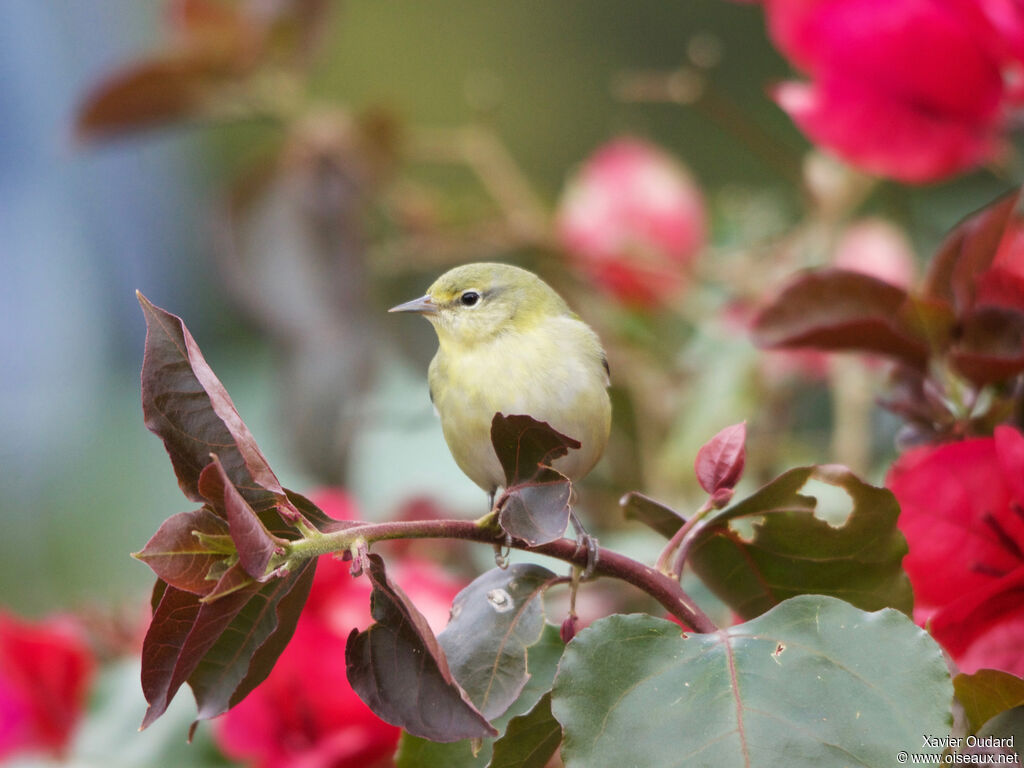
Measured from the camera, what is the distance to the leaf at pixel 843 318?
669mm

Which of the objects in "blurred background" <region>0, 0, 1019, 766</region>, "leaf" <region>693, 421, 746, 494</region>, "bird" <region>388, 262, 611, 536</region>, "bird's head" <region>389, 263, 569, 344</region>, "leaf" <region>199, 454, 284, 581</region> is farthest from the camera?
"blurred background" <region>0, 0, 1019, 766</region>

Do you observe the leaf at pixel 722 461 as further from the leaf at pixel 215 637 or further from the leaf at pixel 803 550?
the leaf at pixel 215 637

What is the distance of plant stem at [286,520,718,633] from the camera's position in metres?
0.42

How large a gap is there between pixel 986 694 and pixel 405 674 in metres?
0.26

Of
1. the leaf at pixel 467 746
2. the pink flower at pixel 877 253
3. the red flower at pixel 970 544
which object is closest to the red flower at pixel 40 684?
the leaf at pixel 467 746

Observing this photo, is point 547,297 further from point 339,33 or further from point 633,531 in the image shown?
point 339,33

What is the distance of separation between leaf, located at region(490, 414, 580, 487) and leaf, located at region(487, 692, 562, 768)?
11cm

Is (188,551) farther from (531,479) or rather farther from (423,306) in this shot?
(423,306)

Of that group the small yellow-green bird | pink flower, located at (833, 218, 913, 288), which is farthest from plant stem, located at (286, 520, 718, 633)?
pink flower, located at (833, 218, 913, 288)

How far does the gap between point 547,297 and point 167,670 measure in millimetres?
717

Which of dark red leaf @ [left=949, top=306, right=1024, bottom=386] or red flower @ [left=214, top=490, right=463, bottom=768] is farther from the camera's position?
red flower @ [left=214, top=490, right=463, bottom=768]

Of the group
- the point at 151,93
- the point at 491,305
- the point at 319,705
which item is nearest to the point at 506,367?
the point at 491,305

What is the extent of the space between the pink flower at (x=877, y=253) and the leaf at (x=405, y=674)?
0.92m

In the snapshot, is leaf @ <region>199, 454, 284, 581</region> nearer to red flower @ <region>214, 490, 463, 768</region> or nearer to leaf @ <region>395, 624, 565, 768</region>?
leaf @ <region>395, 624, 565, 768</region>
